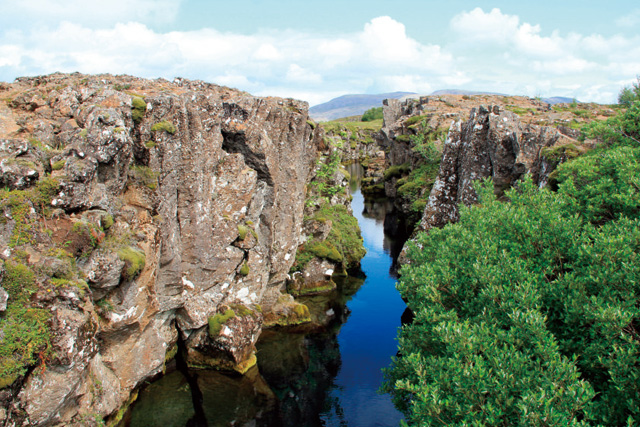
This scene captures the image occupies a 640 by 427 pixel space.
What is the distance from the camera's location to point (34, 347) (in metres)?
14.7

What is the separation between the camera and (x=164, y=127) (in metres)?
22.3

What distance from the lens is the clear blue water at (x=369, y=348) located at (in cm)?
2445

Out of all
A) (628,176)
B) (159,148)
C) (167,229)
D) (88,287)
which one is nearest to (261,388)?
(167,229)

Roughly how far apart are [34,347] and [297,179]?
2357 cm

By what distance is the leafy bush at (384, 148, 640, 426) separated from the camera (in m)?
10.7

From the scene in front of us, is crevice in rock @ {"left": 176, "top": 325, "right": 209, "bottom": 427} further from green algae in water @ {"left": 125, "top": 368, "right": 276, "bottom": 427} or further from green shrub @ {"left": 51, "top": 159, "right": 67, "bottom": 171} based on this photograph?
green shrub @ {"left": 51, "top": 159, "right": 67, "bottom": 171}

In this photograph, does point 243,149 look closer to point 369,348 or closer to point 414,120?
point 369,348

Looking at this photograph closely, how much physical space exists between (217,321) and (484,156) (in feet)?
96.0

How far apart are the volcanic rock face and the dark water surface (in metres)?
11.9

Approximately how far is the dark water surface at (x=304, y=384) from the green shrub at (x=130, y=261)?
8581mm

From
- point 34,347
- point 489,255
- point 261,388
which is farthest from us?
point 261,388

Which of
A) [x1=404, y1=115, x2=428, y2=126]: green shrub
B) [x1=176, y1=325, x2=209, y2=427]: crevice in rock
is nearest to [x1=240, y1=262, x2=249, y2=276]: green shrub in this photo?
[x1=176, y1=325, x2=209, y2=427]: crevice in rock

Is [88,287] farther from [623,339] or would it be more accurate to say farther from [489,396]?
[623,339]

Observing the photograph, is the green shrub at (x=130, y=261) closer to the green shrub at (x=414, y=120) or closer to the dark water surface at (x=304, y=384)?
the dark water surface at (x=304, y=384)
